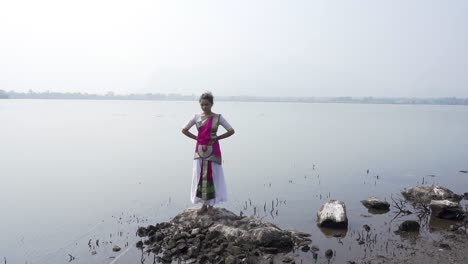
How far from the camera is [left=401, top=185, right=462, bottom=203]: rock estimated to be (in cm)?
1335

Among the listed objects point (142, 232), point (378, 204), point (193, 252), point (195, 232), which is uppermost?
point (195, 232)

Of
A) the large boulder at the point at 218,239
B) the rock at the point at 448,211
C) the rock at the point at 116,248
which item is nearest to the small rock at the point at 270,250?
the large boulder at the point at 218,239

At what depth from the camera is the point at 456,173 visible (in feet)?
66.3

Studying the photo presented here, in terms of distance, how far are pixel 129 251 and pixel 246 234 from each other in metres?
2.87

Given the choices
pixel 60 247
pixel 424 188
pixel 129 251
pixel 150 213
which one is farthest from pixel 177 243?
pixel 424 188

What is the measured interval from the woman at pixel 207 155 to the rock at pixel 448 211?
22.0ft

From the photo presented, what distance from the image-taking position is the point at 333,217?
439 inches

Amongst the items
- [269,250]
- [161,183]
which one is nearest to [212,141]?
[269,250]

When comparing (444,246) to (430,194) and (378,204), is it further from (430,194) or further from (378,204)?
(430,194)

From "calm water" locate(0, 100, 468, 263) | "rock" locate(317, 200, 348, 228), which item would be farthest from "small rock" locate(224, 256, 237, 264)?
"rock" locate(317, 200, 348, 228)

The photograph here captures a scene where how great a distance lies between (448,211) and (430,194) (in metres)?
1.81

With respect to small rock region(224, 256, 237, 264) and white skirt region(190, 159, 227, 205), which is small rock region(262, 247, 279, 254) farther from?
white skirt region(190, 159, 227, 205)

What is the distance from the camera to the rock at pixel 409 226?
10.8m

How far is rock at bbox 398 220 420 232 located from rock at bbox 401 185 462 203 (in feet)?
9.25
